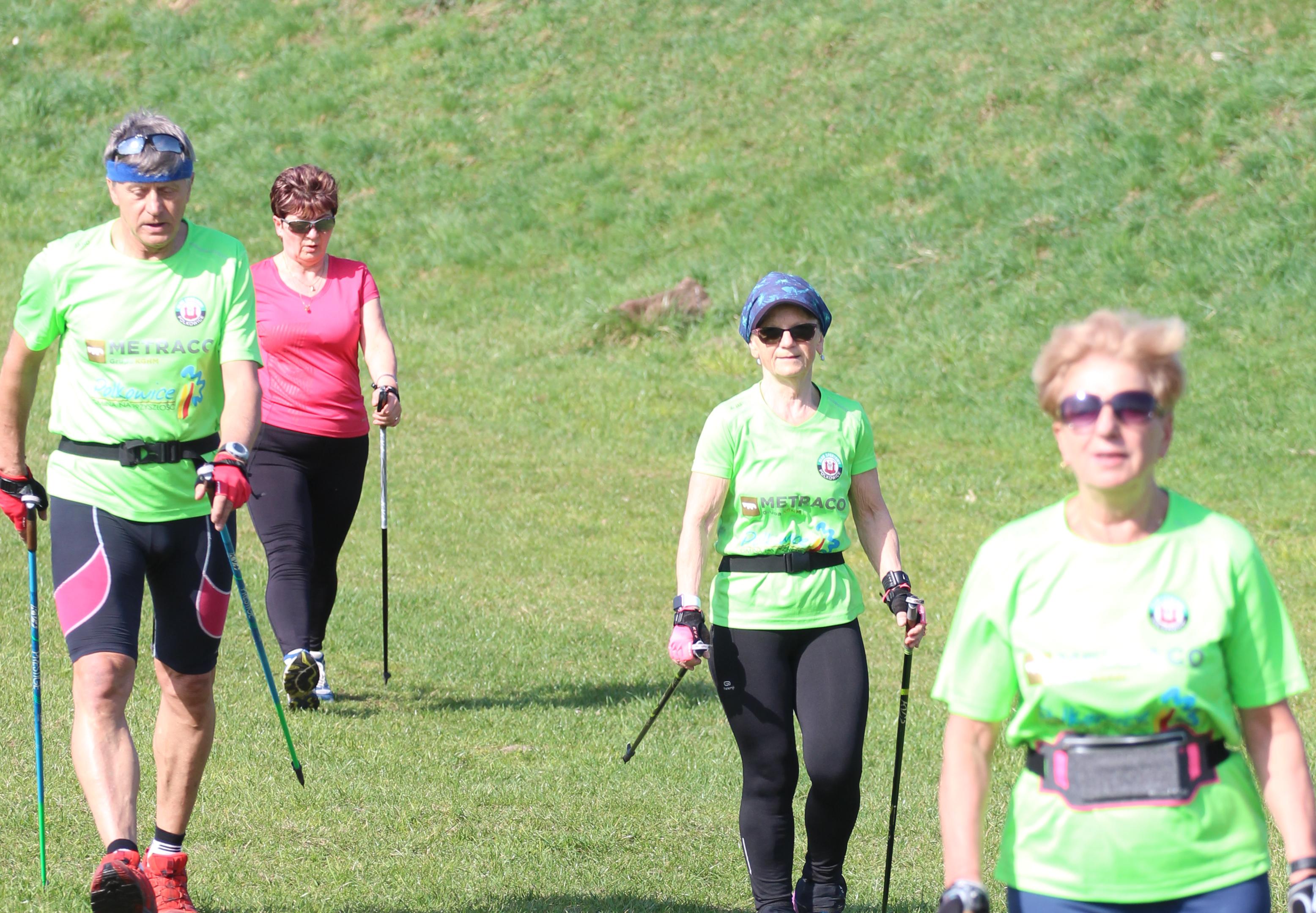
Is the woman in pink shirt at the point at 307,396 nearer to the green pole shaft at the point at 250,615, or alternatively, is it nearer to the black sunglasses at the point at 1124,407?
the green pole shaft at the point at 250,615

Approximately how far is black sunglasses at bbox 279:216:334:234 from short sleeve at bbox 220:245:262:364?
2.94 metres

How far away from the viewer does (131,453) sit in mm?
5098

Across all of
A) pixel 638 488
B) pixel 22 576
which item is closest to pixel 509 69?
pixel 638 488

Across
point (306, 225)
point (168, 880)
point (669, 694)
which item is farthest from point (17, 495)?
point (306, 225)

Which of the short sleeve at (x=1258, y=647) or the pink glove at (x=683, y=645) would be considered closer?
the short sleeve at (x=1258, y=647)

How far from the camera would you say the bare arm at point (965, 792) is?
329 centimetres

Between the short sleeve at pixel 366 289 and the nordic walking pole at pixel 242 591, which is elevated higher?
the short sleeve at pixel 366 289

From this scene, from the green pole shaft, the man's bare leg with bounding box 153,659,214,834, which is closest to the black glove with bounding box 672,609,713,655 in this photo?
the green pole shaft

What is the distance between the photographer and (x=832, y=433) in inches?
221

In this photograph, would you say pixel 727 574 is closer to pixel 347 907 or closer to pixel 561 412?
pixel 347 907

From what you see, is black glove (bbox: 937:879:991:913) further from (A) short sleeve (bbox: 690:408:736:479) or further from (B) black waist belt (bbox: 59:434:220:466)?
(B) black waist belt (bbox: 59:434:220:466)

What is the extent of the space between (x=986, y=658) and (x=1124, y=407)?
584mm

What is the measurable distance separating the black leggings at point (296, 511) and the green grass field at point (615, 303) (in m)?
0.54

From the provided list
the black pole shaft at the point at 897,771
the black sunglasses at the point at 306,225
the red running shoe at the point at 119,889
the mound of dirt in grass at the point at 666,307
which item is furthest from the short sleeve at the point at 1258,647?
the mound of dirt in grass at the point at 666,307
